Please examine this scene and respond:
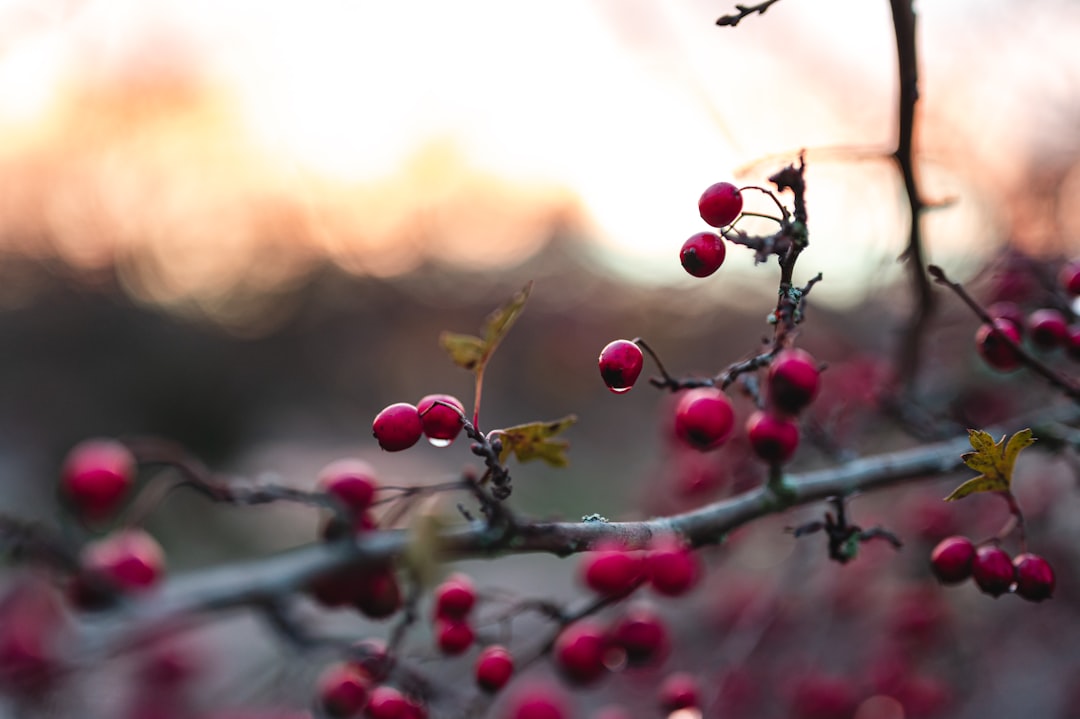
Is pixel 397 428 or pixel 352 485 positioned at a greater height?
pixel 397 428

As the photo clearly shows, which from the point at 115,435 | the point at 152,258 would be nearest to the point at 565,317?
the point at 152,258

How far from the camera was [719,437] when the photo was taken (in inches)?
30.3

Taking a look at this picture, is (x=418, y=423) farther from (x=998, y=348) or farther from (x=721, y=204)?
(x=998, y=348)

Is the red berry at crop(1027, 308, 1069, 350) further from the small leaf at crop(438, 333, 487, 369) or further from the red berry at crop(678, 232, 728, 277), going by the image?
the small leaf at crop(438, 333, 487, 369)

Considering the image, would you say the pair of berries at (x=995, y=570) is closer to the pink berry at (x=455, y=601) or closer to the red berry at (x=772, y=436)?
the red berry at (x=772, y=436)

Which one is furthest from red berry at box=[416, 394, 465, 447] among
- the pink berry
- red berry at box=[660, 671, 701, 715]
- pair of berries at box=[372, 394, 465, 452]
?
red berry at box=[660, 671, 701, 715]

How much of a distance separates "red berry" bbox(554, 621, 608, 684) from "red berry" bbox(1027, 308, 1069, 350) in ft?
2.48

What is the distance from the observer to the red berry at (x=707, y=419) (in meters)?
0.77

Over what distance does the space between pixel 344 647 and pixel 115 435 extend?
9.19m

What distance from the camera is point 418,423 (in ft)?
2.76

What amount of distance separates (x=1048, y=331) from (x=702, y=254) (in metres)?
0.59

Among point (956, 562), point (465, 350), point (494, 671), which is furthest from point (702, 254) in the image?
point (494, 671)

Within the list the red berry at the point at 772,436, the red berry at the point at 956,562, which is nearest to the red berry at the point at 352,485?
the red berry at the point at 772,436

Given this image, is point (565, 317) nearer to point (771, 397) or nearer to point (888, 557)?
point (888, 557)
